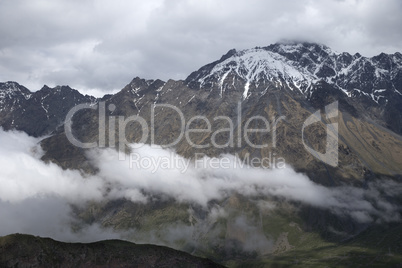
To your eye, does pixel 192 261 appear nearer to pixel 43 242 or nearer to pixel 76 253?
pixel 76 253

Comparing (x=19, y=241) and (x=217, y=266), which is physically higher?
(x=19, y=241)

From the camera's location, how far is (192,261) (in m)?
158

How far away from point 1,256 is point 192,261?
222 ft

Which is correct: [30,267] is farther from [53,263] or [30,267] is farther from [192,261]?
[192,261]

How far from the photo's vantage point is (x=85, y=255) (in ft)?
525

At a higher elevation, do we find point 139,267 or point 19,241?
point 19,241

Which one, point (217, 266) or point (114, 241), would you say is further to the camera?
point (114, 241)

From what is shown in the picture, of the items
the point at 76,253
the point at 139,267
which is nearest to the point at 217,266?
the point at 139,267

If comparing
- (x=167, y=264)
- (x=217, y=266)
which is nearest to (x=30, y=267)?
(x=167, y=264)

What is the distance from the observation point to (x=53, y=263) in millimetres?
153750

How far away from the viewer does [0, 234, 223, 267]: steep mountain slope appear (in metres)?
151

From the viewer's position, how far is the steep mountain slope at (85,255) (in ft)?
495

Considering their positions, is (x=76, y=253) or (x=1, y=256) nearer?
(x=1, y=256)

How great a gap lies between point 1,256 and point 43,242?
14.5 metres
